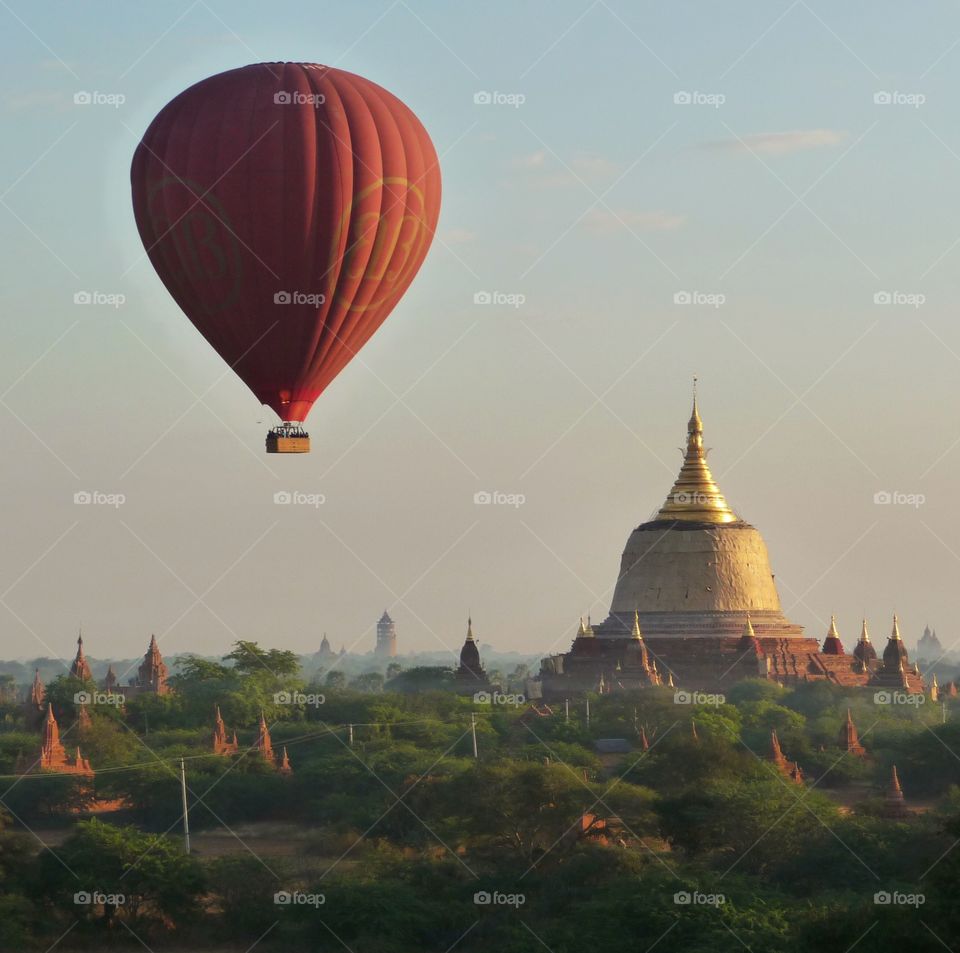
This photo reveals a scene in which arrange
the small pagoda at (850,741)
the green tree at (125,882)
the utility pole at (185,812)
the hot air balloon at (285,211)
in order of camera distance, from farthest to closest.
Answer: the small pagoda at (850,741), the utility pole at (185,812), the green tree at (125,882), the hot air balloon at (285,211)

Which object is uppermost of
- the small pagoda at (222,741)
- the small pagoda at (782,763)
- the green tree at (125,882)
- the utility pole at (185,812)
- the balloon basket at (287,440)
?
the balloon basket at (287,440)

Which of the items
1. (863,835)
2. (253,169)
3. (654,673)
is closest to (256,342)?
(253,169)

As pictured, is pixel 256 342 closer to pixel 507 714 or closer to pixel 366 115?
pixel 366 115

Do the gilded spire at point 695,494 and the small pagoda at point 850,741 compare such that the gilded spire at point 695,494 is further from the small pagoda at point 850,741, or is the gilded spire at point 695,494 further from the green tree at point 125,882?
the green tree at point 125,882

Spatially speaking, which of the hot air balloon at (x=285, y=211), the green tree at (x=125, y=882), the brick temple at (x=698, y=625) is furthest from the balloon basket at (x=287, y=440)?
the brick temple at (x=698, y=625)

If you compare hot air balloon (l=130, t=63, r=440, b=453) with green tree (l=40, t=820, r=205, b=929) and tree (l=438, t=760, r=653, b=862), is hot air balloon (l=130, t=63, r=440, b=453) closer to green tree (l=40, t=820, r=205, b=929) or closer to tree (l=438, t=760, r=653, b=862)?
green tree (l=40, t=820, r=205, b=929)

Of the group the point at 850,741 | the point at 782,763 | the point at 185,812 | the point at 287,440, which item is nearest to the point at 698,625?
the point at 850,741
